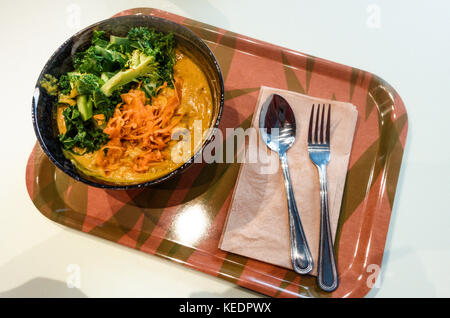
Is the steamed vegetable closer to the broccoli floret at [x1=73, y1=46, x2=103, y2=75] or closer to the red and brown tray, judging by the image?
the broccoli floret at [x1=73, y1=46, x2=103, y2=75]

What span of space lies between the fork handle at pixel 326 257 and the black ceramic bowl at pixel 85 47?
70cm

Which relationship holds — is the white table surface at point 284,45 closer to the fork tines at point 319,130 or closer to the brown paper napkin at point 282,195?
the brown paper napkin at point 282,195

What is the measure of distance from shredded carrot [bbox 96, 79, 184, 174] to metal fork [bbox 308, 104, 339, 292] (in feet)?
2.40

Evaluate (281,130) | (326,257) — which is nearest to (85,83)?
(281,130)

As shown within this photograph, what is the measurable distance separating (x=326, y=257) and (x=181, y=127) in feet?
3.16

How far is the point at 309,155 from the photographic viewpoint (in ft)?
5.28

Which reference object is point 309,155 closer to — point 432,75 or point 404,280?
point 404,280

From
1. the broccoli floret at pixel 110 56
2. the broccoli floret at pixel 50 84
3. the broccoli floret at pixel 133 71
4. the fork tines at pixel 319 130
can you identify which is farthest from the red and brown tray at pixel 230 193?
the broccoli floret at pixel 110 56

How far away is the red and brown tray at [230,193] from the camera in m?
1.49

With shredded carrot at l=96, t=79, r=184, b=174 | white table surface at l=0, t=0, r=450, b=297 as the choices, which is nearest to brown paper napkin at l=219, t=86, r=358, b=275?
white table surface at l=0, t=0, r=450, b=297

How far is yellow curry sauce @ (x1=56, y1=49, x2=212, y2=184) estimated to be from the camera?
144 centimetres

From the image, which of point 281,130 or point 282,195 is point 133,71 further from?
point 282,195

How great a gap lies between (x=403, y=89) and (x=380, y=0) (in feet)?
2.39
